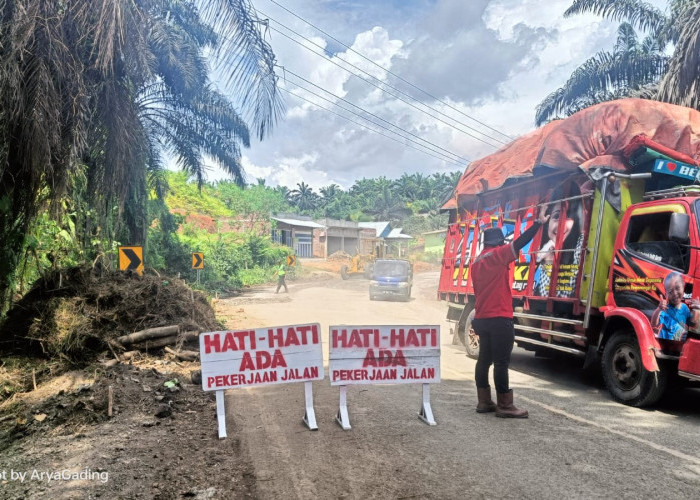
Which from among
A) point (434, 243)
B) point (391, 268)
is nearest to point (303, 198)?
point (434, 243)

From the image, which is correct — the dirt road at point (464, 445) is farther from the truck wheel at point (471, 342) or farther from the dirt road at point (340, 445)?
the truck wheel at point (471, 342)

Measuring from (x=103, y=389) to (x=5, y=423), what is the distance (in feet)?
3.14

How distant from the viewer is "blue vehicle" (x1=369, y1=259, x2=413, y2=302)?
21750 mm

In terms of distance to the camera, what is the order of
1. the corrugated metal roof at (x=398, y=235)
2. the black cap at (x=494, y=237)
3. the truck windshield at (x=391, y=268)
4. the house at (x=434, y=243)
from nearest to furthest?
the black cap at (x=494, y=237)
the truck windshield at (x=391, y=268)
the house at (x=434, y=243)
the corrugated metal roof at (x=398, y=235)

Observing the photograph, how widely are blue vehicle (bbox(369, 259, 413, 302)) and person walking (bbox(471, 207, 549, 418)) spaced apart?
54.0 feet

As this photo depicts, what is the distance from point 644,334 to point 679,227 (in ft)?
3.99

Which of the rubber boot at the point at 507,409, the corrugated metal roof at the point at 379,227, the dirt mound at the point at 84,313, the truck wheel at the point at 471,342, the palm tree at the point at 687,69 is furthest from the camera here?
the corrugated metal roof at the point at 379,227

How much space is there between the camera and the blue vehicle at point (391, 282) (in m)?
21.8

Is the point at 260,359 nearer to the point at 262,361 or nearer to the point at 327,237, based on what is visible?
the point at 262,361

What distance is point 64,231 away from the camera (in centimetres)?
875

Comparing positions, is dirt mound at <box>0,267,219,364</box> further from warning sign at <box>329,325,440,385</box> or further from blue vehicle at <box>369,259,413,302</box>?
blue vehicle at <box>369,259,413,302</box>

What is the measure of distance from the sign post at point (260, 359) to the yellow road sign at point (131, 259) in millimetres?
6773

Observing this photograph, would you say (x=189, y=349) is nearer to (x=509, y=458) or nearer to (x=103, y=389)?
(x=103, y=389)

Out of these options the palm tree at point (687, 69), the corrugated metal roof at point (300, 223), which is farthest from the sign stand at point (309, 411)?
the corrugated metal roof at point (300, 223)
